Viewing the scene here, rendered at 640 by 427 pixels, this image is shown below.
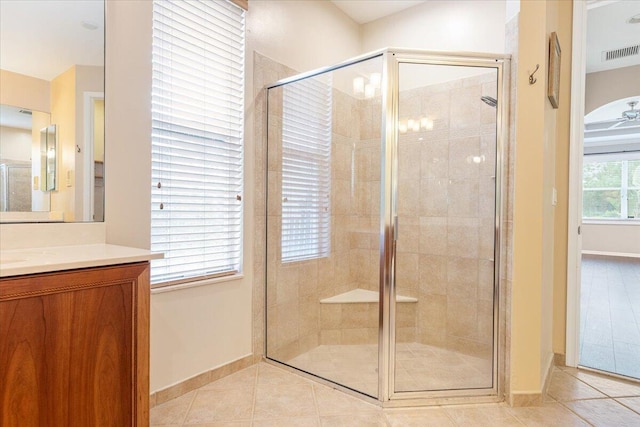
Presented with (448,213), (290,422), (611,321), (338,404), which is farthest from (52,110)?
(611,321)

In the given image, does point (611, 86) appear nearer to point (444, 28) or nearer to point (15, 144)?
point (444, 28)

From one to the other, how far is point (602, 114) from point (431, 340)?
563 cm

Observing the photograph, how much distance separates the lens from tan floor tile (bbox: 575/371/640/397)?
204cm

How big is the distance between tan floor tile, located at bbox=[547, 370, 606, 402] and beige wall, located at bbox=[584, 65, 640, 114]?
3.48m

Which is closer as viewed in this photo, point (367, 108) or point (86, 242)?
point (86, 242)

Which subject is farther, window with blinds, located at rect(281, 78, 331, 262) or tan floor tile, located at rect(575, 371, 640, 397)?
window with blinds, located at rect(281, 78, 331, 262)

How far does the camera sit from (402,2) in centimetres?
306

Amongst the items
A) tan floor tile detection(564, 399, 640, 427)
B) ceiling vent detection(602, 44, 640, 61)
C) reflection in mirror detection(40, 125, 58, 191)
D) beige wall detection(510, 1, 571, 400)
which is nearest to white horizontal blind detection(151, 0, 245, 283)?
reflection in mirror detection(40, 125, 58, 191)

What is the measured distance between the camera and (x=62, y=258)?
1.15 metres

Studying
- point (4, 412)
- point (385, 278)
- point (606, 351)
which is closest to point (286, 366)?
point (385, 278)

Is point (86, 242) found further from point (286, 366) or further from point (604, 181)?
point (604, 181)

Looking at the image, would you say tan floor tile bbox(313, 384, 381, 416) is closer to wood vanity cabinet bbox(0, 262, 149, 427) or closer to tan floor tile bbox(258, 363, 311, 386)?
tan floor tile bbox(258, 363, 311, 386)

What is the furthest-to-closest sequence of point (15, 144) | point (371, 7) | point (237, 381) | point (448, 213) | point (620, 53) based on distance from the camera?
point (620, 53) → point (371, 7) → point (448, 213) → point (237, 381) → point (15, 144)

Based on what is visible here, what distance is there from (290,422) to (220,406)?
415 mm
